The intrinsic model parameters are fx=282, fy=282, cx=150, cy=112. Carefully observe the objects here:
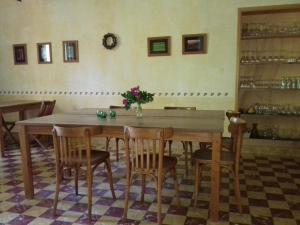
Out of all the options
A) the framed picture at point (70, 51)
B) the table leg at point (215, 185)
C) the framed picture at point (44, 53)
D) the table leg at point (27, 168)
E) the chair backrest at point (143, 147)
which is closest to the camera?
the chair backrest at point (143, 147)

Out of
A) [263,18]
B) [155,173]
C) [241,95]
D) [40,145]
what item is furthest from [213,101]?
[40,145]

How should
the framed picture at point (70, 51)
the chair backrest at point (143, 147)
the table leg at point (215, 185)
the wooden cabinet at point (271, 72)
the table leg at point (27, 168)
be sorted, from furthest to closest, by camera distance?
the framed picture at point (70, 51) < the wooden cabinet at point (271, 72) < the table leg at point (27, 168) < the table leg at point (215, 185) < the chair backrest at point (143, 147)

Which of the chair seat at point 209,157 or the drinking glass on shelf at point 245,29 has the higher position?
the drinking glass on shelf at point 245,29

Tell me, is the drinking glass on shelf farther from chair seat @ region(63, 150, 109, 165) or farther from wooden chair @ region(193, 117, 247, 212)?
chair seat @ region(63, 150, 109, 165)

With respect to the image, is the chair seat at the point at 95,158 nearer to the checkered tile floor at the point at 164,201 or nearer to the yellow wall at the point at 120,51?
the checkered tile floor at the point at 164,201

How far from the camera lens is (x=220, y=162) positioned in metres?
2.51

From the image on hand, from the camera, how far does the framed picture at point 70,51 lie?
5.17 meters

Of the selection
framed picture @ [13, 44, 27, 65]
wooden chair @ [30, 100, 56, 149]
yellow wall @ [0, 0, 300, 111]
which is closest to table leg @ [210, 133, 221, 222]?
yellow wall @ [0, 0, 300, 111]

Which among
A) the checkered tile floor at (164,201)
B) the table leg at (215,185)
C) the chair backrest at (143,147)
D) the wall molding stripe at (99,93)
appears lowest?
the checkered tile floor at (164,201)

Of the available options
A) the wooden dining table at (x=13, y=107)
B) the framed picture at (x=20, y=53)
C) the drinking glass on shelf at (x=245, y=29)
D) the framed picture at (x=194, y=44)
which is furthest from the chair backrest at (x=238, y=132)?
the framed picture at (x=20, y=53)

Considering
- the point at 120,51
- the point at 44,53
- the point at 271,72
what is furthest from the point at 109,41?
the point at 271,72

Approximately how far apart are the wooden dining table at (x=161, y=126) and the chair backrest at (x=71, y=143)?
0.70 feet

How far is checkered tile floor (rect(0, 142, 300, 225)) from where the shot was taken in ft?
8.07

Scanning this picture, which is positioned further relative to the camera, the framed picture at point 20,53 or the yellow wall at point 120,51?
the framed picture at point 20,53
